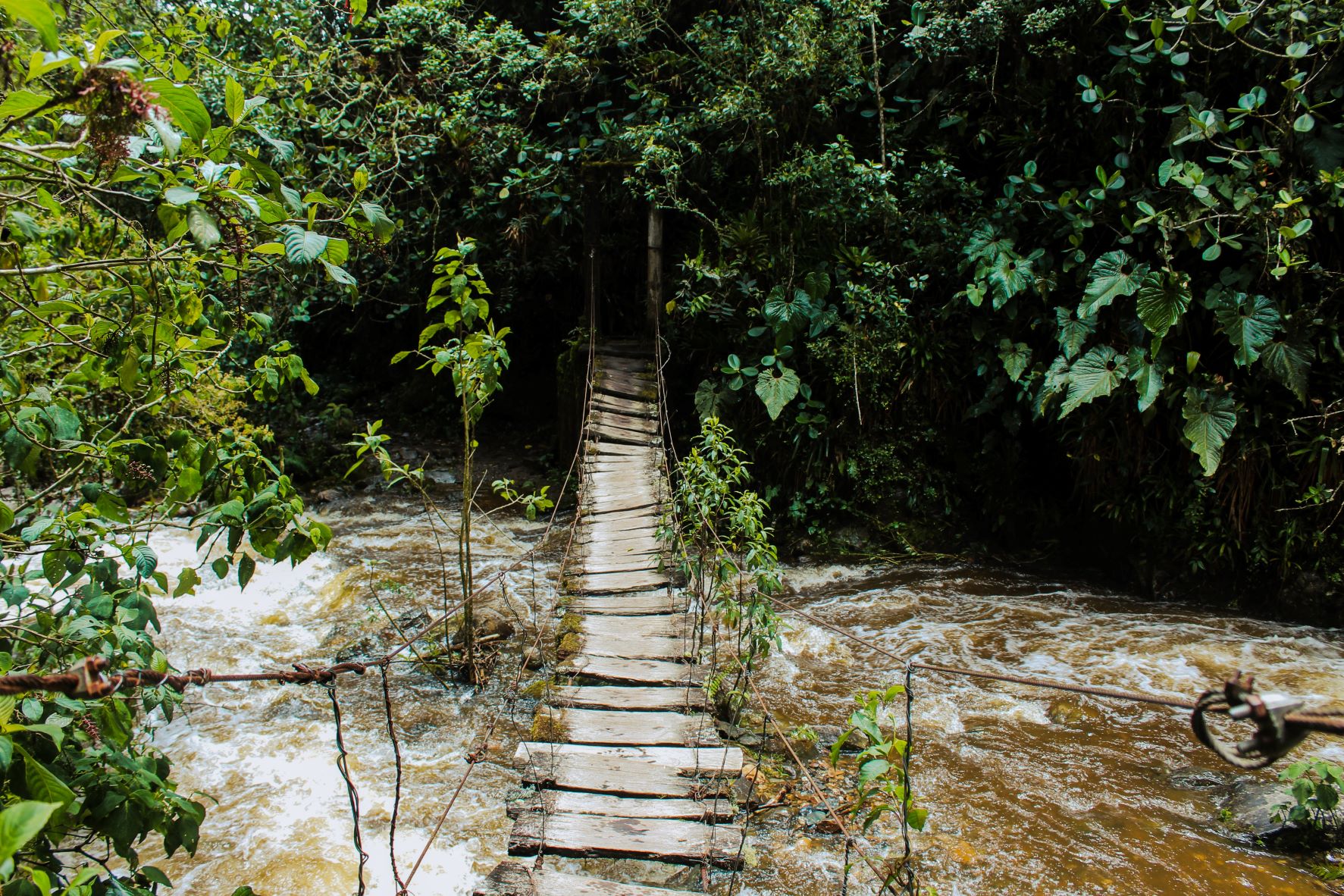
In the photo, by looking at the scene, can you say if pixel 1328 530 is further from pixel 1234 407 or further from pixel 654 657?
pixel 654 657

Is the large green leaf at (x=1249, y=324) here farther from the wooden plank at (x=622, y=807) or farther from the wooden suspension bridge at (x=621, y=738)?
the wooden plank at (x=622, y=807)

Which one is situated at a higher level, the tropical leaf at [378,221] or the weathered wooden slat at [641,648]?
the tropical leaf at [378,221]

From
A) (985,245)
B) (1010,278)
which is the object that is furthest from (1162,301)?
(985,245)

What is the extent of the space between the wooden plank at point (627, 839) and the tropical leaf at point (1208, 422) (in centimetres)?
319

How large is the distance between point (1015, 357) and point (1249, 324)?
1106 millimetres

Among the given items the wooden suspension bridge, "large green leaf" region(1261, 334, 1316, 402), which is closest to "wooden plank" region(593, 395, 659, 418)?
the wooden suspension bridge

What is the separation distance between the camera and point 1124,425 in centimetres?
435

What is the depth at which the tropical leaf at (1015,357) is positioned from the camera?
180 inches

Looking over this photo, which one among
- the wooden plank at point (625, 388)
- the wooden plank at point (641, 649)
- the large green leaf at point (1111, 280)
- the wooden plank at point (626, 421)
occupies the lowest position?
the wooden plank at point (641, 649)

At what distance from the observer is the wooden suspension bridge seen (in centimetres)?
206

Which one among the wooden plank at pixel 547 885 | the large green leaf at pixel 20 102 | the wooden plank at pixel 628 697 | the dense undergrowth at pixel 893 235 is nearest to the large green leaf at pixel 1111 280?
the dense undergrowth at pixel 893 235

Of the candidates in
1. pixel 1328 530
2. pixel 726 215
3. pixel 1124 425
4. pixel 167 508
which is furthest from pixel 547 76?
pixel 1328 530

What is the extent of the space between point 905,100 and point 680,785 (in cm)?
455

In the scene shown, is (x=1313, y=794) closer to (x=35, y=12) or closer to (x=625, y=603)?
(x=625, y=603)
